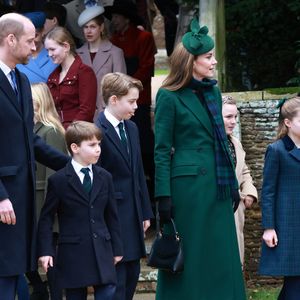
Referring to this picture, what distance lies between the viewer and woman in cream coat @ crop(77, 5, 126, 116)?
9.84m

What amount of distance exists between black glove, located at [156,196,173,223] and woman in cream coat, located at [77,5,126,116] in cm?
241

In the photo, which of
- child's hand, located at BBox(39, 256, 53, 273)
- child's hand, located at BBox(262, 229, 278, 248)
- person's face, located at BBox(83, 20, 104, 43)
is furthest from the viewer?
person's face, located at BBox(83, 20, 104, 43)

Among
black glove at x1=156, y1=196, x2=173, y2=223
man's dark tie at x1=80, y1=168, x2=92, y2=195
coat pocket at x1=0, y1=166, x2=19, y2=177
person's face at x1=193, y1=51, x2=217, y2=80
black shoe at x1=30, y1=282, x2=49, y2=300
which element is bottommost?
black shoe at x1=30, y1=282, x2=49, y2=300

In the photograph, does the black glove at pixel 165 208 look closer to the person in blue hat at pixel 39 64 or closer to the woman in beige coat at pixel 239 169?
the woman in beige coat at pixel 239 169

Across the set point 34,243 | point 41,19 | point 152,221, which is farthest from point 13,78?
point 152,221

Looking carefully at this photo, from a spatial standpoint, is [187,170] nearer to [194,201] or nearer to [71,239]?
[194,201]

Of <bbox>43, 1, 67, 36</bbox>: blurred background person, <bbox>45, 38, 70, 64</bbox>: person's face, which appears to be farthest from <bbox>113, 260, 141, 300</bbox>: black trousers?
<bbox>43, 1, 67, 36</bbox>: blurred background person

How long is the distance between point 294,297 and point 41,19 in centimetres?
349

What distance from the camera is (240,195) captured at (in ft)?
28.0

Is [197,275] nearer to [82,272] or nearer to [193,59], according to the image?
[82,272]

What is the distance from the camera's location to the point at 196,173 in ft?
25.1

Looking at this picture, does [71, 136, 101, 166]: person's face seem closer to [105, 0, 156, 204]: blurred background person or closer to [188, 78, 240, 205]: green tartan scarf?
[188, 78, 240, 205]: green tartan scarf

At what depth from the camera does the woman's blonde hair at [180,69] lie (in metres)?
7.64

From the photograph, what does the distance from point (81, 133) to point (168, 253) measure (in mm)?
956
